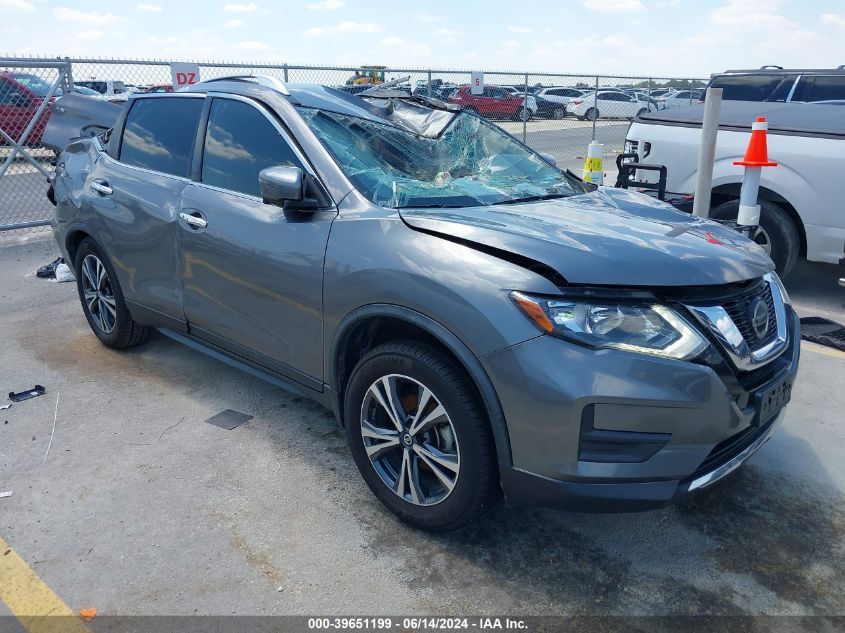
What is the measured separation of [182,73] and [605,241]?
30.0 ft

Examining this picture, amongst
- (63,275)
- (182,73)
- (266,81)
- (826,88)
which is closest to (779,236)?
(826,88)

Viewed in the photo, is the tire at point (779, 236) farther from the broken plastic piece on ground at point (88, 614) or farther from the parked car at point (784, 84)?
the broken plastic piece on ground at point (88, 614)

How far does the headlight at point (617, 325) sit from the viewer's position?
233 centimetres

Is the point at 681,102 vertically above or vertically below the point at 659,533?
above

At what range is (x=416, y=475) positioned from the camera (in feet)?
9.27

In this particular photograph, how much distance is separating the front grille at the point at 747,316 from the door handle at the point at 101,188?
3.57m

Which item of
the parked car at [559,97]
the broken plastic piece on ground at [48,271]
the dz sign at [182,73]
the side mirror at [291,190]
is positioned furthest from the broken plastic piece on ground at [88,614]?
the parked car at [559,97]

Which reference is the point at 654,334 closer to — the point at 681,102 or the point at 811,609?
the point at 811,609

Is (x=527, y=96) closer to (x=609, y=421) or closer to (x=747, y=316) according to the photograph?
(x=747, y=316)

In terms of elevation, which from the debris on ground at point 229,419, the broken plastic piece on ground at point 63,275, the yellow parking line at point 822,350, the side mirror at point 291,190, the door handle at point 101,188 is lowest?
the debris on ground at point 229,419

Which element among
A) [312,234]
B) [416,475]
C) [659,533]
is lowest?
[659,533]

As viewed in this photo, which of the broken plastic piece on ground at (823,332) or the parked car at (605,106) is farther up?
the parked car at (605,106)

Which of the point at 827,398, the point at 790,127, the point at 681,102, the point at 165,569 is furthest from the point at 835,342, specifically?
the point at 681,102

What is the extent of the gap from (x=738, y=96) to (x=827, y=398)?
5.51m
